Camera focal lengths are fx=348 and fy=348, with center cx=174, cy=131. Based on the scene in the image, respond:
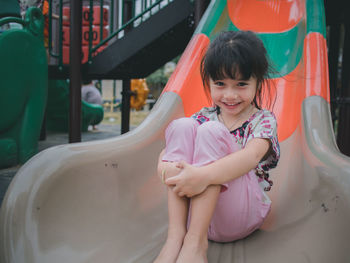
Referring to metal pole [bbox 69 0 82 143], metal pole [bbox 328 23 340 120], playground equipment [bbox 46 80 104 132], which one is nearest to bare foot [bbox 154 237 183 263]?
metal pole [bbox 69 0 82 143]

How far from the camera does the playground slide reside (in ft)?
2.56

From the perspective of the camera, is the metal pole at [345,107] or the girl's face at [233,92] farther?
the metal pole at [345,107]

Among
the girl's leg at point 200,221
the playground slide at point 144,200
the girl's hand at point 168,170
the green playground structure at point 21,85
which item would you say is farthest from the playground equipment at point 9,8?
the girl's leg at point 200,221

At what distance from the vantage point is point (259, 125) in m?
0.90

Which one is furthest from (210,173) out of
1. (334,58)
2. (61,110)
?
(61,110)

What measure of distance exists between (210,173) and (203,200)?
2.5 inches

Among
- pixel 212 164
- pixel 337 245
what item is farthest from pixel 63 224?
pixel 337 245

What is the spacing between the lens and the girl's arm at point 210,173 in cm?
75

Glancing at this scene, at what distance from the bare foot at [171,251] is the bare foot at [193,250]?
0.05 ft

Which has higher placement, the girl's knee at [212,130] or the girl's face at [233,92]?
the girl's face at [233,92]

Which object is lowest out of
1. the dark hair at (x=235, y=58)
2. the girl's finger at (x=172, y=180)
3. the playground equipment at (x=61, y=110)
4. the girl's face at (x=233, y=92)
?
the playground equipment at (x=61, y=110)

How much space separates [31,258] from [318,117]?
3.11 feet

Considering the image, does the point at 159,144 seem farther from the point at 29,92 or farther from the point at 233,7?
the point at 29,92

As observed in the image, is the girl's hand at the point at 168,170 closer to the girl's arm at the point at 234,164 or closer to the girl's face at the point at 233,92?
the girl's arm at the point at 234,164
